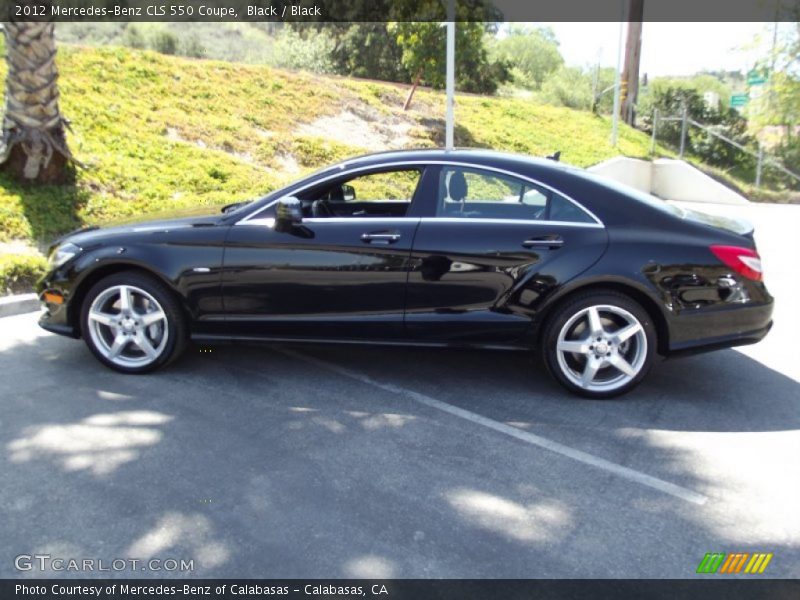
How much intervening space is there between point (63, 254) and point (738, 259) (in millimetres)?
4472

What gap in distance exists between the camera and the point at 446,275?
4.68 meters

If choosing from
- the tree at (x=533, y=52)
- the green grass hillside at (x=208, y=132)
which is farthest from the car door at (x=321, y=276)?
the tree at (x=533, y=52)

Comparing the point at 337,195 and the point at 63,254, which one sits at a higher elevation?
the point at 337,195

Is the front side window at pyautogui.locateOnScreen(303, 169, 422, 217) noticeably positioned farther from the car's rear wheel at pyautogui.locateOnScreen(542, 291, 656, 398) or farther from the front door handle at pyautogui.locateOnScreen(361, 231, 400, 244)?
the car's rear wheel at pyautogui.locateOnScreen(542, 291, 656, 398)

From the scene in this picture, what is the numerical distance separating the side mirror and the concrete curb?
3.19m

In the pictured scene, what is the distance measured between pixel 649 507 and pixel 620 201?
2.08 meters

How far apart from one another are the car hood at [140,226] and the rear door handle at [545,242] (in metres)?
2.10

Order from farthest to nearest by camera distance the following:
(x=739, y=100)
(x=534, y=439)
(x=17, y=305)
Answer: (x=739, y=100)
(x=17, y=305)
(x=534, y=439)
